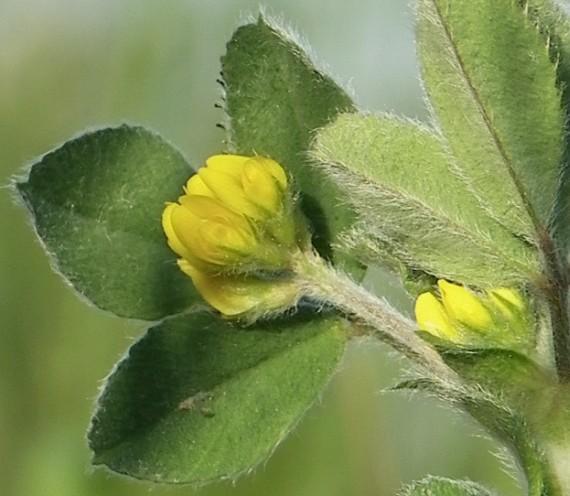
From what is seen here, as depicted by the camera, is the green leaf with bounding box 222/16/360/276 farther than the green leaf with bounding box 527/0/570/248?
Yes

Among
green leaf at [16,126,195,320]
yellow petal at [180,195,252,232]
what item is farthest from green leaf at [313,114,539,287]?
green leaf at [16,126,195,320]

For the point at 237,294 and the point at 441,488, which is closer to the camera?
the point at 441,488

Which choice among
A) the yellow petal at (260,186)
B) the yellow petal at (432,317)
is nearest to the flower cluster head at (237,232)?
the yellow petal at (260,186)

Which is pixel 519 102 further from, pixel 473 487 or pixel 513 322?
pixel 473 487

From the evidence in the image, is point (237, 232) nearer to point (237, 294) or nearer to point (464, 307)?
point (237, 294)

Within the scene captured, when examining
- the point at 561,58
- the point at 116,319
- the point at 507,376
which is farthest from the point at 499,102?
the point at 116,319

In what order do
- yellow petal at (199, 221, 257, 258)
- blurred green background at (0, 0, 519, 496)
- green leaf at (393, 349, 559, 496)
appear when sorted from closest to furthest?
green leaf at (393, 349, 559, 496)
yellow petal at (199, 221, 257, 258)
blurred green background at (0, 0, 519, 496)

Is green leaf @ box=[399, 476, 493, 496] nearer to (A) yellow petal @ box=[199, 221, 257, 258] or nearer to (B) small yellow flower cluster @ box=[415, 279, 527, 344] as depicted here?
(B) small yellow flower cluster @ box=[415, 279, 527, 344]
